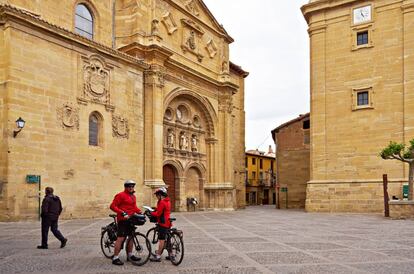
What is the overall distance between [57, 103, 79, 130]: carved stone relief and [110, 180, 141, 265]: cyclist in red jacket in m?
12.1

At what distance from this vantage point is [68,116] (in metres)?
20.2

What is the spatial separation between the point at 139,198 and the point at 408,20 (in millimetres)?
19168

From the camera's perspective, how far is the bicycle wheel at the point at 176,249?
339 inches

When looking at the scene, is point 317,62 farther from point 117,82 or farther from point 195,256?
point 195,256

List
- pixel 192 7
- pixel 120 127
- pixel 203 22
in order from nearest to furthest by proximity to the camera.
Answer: pixel 120 127 < pixel 192 7 < pixel 203 22

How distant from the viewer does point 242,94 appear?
45.4 metres

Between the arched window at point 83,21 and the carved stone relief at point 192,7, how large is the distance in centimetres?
925

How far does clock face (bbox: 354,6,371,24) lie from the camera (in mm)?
28766

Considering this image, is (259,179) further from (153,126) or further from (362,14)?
(153,126)

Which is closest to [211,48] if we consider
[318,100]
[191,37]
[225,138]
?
[191,37]

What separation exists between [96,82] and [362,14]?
17.7 m

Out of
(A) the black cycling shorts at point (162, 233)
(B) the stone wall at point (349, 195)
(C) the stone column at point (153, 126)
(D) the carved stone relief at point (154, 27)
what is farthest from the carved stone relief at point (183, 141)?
(A) the black cycling shorts at point (162, 233)

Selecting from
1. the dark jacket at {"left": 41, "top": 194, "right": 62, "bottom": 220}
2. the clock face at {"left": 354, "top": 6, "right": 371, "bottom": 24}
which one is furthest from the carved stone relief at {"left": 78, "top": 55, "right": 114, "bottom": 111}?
the clock face at {"left": 354, "top": 6, "right": 371, "bottom": 24}

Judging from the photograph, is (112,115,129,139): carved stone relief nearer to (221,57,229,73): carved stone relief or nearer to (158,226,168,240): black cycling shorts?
(221,57,229,73): carved stone relief
